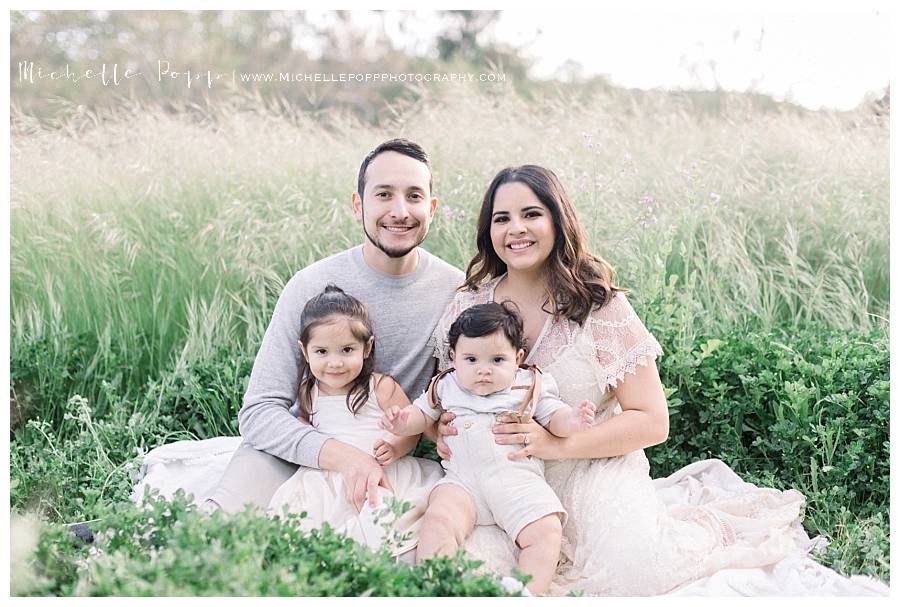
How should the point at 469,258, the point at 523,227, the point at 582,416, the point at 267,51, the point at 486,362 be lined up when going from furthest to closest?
the point at 267,51
the point at 469,258
the point at 523,227
the point at 486,362
the point at 582,416

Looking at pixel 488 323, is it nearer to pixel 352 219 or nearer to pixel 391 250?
pixel 391 250

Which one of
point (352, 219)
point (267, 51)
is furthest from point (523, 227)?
point (267, 51)

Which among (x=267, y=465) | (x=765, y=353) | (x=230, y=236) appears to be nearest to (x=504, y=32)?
(x=230, y=236)

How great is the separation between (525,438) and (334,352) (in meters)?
0.75

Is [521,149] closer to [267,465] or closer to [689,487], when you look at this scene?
[689,487]

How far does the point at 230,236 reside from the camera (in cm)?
515

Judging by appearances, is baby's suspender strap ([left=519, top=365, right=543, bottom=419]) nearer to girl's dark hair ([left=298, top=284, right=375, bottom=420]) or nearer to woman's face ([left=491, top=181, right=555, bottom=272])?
woman's face ([left=491, top=181, right=555, bottom=272])

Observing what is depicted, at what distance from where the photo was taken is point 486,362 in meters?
2.96

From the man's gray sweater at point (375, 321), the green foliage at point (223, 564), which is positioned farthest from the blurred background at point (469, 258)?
the man's gray sweater at point (375, 321)

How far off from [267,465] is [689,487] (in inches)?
65.3

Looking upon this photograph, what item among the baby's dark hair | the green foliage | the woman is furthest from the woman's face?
the green foliage

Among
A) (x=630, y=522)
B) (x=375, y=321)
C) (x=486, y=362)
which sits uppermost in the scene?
(x=375, y=321)

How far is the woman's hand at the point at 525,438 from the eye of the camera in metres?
2.91

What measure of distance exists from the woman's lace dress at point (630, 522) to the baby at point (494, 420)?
100 millimetres
